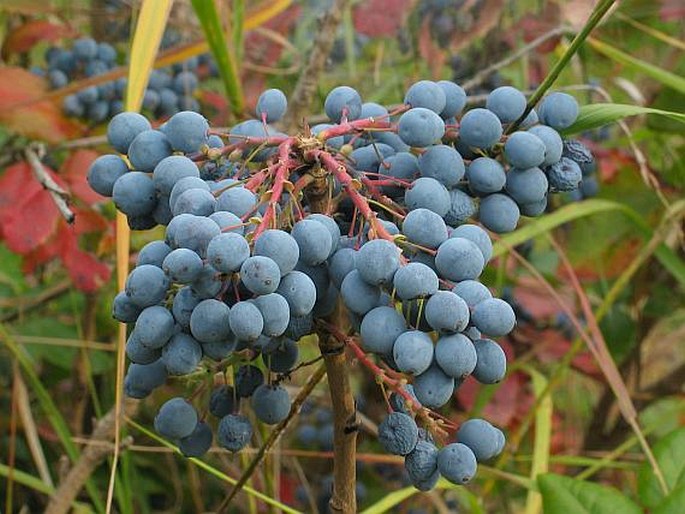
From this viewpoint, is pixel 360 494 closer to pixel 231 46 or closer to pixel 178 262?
pixel 231 46

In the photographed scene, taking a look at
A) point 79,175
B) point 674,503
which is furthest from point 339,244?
point 79,175

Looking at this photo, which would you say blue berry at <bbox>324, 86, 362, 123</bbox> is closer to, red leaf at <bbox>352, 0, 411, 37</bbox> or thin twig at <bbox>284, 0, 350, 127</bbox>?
thin twig at <bbox>284, 0, 350, 127</bbox>

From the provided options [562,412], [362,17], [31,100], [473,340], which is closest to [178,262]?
[473,340]

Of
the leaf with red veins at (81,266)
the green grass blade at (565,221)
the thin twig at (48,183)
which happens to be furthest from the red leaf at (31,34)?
the green grass blade at (565,221)

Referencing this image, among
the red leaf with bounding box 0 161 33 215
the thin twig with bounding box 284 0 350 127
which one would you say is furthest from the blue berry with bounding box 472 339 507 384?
the red leaf with bounding box 0 161 33 215

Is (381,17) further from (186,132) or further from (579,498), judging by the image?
(186,132)

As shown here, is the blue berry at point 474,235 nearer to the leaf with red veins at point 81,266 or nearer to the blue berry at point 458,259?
the blue berry at point 458,259

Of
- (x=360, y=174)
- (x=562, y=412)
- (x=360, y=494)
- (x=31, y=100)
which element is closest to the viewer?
(x=360, y=174)
